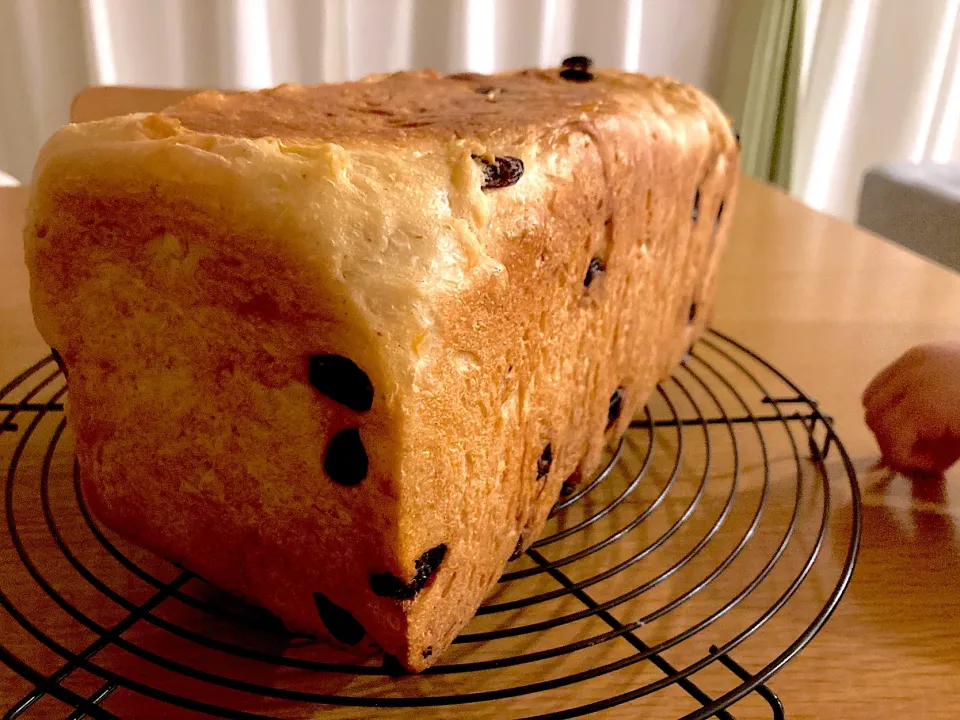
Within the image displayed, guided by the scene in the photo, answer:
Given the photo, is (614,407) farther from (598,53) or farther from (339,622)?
(598,53)

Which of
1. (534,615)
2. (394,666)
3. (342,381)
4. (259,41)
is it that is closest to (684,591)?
(534,615)

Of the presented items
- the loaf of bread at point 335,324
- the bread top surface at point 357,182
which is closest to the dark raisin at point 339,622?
the loaf of bread at point 335,324

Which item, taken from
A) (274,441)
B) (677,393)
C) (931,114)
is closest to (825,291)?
(677,393)

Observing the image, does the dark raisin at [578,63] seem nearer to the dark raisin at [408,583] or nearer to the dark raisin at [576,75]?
the dark raisin at [576,75]

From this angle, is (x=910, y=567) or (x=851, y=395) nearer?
(x=910, y=567)

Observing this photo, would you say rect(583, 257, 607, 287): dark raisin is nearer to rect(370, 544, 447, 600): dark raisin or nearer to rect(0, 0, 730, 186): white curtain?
rect(370, 544, 447, 600): dark raisin

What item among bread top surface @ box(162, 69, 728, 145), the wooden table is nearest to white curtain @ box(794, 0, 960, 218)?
the wooden table
